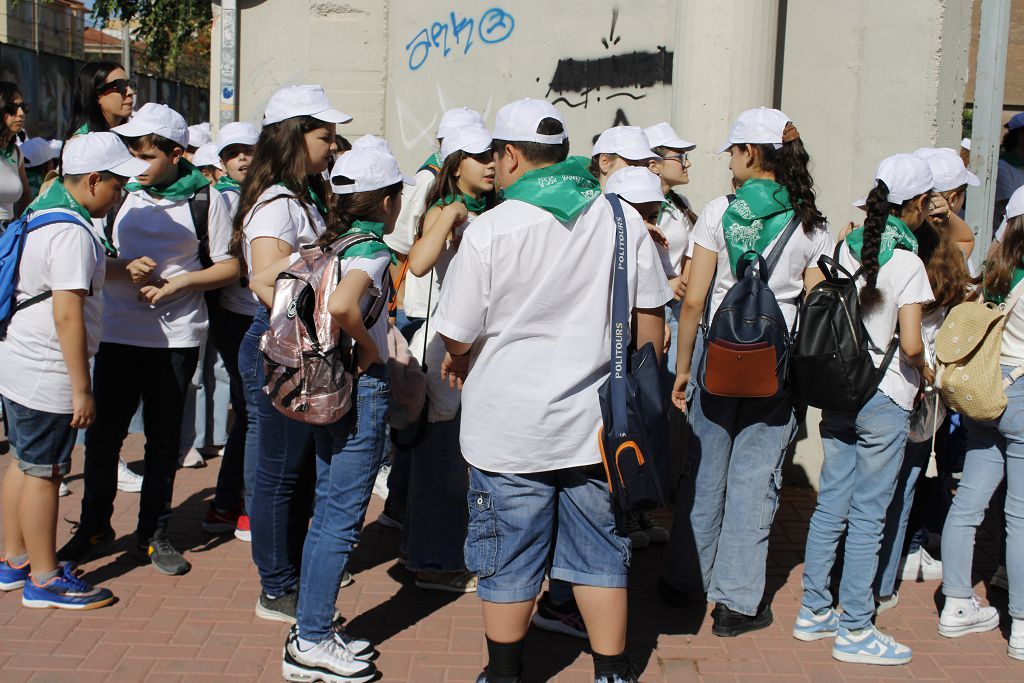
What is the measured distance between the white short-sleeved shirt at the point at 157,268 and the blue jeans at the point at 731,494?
2325 millimetres

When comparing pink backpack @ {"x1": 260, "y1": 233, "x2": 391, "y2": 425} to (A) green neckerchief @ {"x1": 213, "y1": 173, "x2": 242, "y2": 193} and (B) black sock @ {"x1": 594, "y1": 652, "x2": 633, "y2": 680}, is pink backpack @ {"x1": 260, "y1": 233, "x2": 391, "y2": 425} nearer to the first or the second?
(B) black sock @ {"x1": 594, "y1": 652, "x2": 633, "y2": 680}

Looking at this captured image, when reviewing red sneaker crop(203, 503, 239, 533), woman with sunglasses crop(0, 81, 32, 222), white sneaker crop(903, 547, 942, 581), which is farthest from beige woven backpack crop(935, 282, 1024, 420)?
woman with sunglasses crop(0, 81, 32, 222)

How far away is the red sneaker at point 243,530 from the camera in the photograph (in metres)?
5.38

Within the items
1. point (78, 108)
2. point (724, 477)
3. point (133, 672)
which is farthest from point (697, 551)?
point (78, 108)

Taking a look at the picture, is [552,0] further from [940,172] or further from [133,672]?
[133,672]

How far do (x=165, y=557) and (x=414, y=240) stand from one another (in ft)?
6.05

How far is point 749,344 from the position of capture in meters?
4.10

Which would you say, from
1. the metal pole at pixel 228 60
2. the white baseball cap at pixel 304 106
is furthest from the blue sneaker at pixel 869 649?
the metal pole at pixel 228 60

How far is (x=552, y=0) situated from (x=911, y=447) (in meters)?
4.25

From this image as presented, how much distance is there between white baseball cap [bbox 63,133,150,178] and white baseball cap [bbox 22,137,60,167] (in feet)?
12.7

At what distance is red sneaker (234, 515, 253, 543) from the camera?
5.38 m

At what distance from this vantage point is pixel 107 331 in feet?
16.0

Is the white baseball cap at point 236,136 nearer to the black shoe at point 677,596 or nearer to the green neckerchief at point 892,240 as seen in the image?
the black shoe at point 677,596

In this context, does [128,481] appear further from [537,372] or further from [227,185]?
[537,372]
